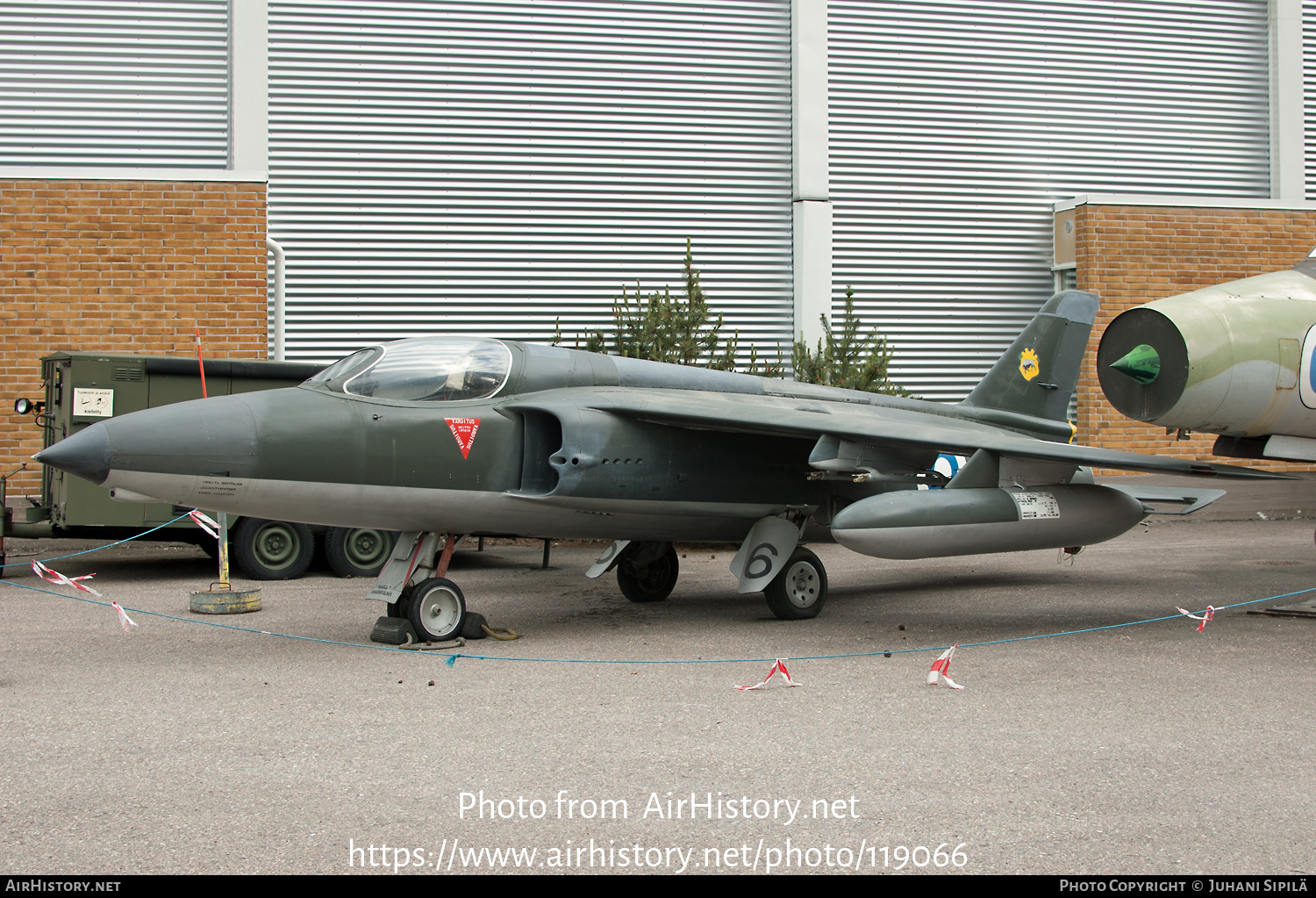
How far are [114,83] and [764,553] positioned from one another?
11511 millimetres

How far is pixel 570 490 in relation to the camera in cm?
746

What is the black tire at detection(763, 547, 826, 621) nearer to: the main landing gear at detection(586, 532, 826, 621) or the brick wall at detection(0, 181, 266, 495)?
the main landing gear at detection(586, 532, 826, 621)

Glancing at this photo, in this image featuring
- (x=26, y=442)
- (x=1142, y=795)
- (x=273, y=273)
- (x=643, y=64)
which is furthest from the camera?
(x=643, y=64)

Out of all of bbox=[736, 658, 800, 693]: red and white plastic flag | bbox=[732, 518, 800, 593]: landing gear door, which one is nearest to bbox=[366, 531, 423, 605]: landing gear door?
bbox=[732, 518, 800, 593]: landing gear door

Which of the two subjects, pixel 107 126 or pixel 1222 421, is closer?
pixel 1222 421

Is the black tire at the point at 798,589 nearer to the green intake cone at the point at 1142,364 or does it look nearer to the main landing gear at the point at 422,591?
the main landing gear at the point at 422,591

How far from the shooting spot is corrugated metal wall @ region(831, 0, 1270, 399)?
16.3 meters

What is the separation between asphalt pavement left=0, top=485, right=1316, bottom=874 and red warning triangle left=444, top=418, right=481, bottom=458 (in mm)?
1368

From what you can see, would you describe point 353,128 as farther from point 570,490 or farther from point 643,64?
point 570,490

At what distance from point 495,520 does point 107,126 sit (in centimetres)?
1029

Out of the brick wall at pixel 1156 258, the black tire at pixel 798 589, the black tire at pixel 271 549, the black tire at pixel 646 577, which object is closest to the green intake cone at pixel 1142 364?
the black tire at pixel 798 589

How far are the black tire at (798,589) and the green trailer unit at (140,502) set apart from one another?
15.9ft

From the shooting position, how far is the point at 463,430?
24.0 feet

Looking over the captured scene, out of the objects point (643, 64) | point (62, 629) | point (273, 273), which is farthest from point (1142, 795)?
point (643, 64)
